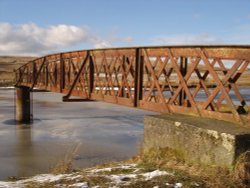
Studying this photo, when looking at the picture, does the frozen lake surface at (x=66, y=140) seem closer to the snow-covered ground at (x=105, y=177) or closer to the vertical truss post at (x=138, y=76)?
the vertical truss post at (x=138, y=76)

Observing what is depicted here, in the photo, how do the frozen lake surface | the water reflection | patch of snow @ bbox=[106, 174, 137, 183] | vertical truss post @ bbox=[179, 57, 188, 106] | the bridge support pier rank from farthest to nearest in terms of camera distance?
the bridge support pier → the frozen lake surface → the water reflection → vertical truss post @ bbox=[179, 57, 188, 106] → patch of snow @ bbox=[106, 174, 137, 183]

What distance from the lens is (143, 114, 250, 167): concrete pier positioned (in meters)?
5.98

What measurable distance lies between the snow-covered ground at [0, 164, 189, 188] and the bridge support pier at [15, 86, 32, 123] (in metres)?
15.9

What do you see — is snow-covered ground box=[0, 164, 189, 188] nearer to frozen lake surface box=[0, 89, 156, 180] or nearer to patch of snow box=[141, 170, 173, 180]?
patch of snow box=[141, 170, 173, 180]

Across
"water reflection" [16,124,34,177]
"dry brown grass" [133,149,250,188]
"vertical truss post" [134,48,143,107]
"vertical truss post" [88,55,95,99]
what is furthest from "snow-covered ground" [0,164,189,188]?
"vertical truss post" [88,55,95,99]

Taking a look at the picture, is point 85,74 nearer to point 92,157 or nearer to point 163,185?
point 92,157

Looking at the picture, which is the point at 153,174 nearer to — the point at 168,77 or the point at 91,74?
the point at 168,77

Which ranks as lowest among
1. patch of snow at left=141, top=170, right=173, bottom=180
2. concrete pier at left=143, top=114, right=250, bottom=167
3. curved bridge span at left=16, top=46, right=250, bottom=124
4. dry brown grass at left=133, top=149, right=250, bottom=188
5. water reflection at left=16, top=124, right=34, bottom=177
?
water reflection at left=16, top=124, right=34, bottom=177

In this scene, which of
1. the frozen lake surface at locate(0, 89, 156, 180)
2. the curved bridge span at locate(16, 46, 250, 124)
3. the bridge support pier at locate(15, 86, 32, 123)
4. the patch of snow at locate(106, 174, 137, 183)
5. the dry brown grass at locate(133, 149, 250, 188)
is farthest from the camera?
the bridge support pier at locate(15, 86, 32, 123)

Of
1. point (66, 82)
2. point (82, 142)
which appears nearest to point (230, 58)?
point (82, 142)

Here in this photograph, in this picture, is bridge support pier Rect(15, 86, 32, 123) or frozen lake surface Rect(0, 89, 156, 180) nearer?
frozen lake surface Rect(0, 89, 156, 180)

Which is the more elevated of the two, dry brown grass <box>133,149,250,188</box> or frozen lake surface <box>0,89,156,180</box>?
dry brown grass <box>133,149,250,188</box>

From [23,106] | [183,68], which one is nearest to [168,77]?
[183,68]

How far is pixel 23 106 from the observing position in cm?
2328
